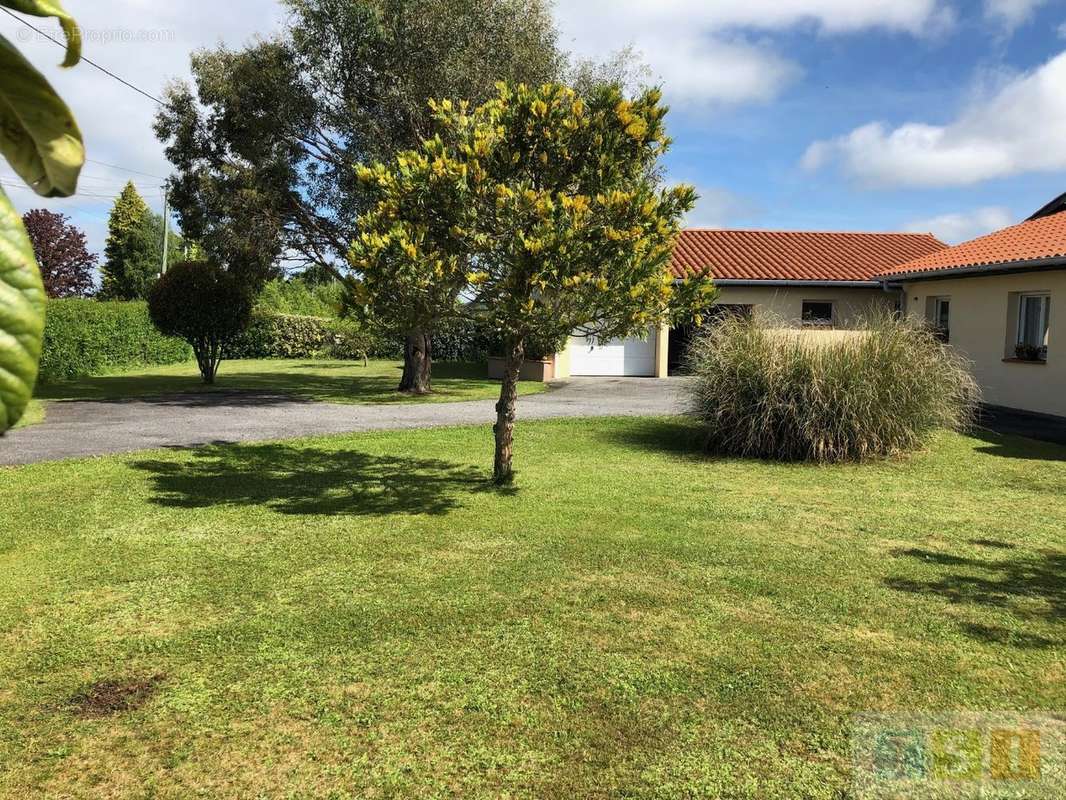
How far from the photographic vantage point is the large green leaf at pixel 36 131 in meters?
0.51

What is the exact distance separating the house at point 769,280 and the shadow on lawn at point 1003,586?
18.5 metres

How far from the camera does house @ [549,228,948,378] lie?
1018 inches

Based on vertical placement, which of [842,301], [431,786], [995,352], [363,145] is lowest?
[431,786]

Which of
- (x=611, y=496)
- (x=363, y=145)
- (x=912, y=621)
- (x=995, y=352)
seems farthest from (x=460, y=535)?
(x=995, y=352)

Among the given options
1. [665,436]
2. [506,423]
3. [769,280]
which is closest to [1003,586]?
[506,423]

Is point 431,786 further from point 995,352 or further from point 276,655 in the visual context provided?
point 995,352

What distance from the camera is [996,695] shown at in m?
4.16

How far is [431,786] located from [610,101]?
6490 mm

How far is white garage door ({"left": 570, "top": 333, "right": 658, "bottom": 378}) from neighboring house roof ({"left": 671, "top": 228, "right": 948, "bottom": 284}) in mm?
3013

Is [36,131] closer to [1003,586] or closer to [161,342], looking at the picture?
[1003,586]

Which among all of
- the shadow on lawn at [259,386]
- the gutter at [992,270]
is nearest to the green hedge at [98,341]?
the shadow on lawn at [259,386]

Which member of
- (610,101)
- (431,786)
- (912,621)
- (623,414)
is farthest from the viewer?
(623,414)

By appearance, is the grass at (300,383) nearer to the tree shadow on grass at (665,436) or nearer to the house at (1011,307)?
the tree shadow on grass at (665,436)

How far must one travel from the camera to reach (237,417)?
49.8 feet
